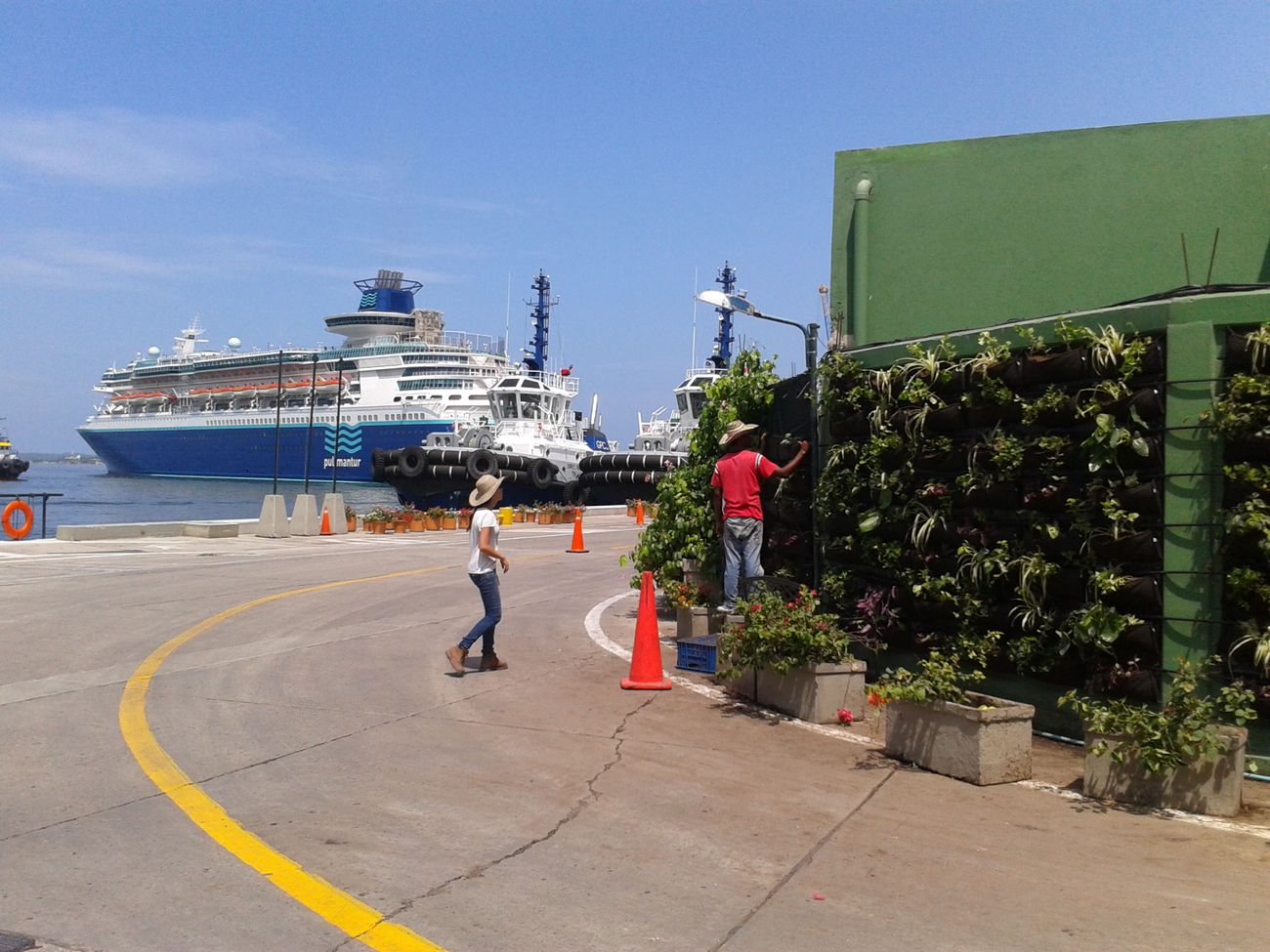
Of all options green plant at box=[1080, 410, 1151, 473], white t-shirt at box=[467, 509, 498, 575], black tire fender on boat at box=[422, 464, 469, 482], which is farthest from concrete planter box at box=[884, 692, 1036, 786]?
black tire fender on boat at box=[422, 464, 469, 482]

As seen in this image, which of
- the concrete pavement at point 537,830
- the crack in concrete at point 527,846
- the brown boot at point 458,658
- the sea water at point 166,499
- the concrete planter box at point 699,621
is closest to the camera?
the concrete pavement at point 537,830

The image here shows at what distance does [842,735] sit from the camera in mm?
6898

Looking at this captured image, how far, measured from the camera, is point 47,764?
6066 mm

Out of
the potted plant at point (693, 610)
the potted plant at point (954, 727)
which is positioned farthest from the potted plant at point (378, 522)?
the potted plant at point (954, 727)

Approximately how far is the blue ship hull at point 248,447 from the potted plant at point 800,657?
67604 millimetres

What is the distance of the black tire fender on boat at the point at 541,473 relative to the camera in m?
48.2

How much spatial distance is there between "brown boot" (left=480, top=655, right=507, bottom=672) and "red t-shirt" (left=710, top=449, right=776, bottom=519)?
2.18 metres

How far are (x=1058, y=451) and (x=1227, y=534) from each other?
1.04 metres

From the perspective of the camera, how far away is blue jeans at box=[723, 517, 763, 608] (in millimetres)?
8828

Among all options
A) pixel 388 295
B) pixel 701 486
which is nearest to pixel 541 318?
pixel 388 295

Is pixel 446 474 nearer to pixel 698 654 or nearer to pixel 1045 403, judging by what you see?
pixel 698 654

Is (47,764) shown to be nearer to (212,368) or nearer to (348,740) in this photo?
(348,740)

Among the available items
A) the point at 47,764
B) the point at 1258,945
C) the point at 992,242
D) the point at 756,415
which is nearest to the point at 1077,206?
the point at 992,242

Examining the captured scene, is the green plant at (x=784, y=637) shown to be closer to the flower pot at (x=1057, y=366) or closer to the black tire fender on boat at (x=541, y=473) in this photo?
the flower pot at (x=1057, y=366)
